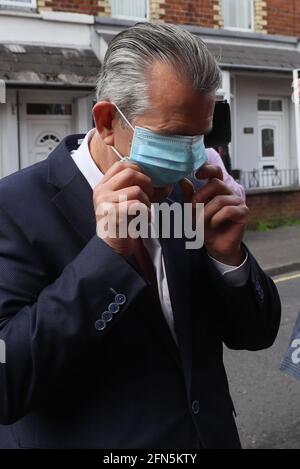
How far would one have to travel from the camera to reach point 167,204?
1675 millimetres

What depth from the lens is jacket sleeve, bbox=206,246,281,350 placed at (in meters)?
1.65

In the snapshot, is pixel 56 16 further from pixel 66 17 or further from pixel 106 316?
pixel 106 316

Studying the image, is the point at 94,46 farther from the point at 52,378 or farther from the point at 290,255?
the point at 52,378

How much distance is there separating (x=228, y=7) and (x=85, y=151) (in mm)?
12476

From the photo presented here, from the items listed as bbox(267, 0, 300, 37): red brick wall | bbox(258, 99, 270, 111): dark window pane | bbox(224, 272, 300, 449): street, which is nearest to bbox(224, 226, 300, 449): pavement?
bbox(224, 272, 300, 449): street

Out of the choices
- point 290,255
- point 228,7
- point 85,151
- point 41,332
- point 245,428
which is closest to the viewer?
point 41,332

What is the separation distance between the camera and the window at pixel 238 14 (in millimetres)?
13109

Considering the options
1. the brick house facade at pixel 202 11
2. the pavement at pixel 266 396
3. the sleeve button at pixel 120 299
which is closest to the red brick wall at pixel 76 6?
the brick house facade at pixel 202 11

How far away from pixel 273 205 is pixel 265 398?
9.36m

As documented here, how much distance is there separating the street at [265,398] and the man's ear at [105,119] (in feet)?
9.32

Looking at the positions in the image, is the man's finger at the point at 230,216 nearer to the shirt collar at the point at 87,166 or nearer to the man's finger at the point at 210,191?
the man's finger at the point at 210,191

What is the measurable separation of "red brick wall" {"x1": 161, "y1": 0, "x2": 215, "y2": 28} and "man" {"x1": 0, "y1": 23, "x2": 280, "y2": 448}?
11.1 m

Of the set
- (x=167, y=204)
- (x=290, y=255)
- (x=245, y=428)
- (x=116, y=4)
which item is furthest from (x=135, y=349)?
(x=116, y=4)

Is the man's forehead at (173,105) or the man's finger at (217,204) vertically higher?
the man's forehead at (173,105)
